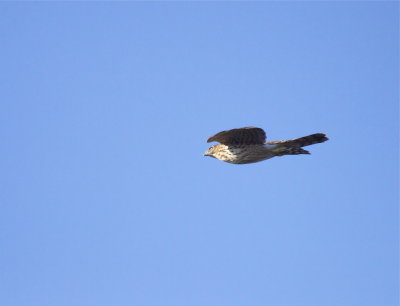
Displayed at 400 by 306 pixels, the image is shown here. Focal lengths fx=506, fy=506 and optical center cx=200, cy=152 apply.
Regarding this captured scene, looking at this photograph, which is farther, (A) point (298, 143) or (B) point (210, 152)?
(B) point (210, 152)

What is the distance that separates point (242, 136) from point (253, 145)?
0.48 meters

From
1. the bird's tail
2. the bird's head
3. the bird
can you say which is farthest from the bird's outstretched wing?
the bird's head

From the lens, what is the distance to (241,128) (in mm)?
11711

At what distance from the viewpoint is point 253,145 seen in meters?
12.6

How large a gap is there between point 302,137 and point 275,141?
0.72 metres

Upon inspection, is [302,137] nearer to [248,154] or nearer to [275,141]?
[275,141]

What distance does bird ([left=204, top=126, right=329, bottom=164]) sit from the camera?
39.4 ft

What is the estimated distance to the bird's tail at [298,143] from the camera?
12.0 metres

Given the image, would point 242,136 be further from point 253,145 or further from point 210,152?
point 210,152

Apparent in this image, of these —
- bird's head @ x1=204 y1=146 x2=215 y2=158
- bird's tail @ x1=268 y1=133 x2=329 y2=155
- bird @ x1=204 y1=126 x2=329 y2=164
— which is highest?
bird's head @ x1=204 y1=146 x2=215 y2=158

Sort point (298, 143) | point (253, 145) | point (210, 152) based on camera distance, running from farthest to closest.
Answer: point (210, 152) → point (253, 145) → point (298, 143)

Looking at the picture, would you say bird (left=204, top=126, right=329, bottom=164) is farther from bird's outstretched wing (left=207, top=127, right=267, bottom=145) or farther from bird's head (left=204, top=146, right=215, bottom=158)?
bird's head (left=204, top=146, right=215, bottom=158)

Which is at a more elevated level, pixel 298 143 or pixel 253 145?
pixel 253 145

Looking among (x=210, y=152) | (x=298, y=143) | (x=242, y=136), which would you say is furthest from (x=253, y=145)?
(x=210, y=152)
